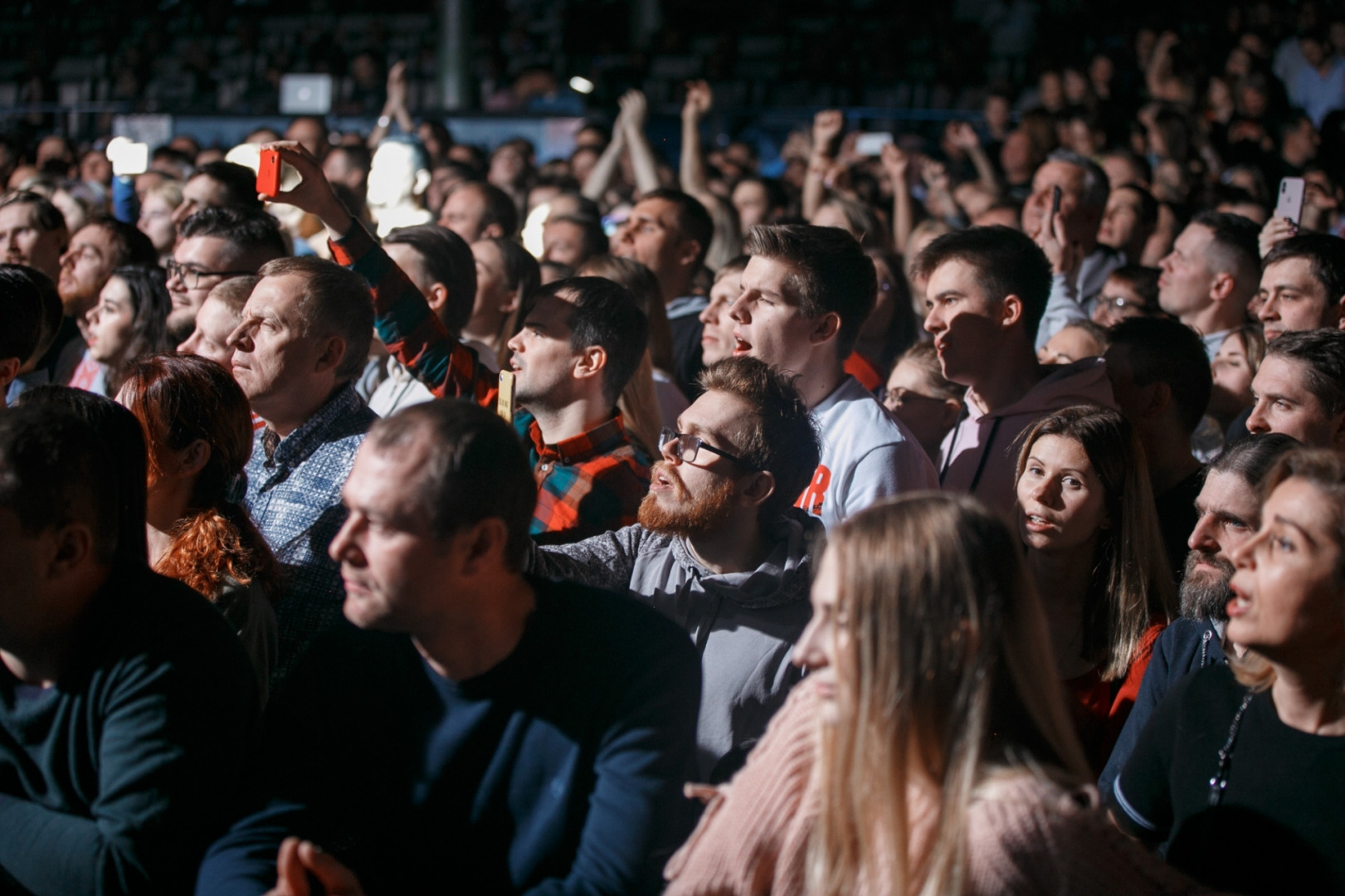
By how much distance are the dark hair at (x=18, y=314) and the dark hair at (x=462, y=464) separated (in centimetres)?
191

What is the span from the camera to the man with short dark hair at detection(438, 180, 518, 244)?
5.67 m

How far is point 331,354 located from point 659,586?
1.06 meters

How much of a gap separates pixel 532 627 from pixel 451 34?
11828 mm

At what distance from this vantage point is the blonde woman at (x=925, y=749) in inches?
60.3

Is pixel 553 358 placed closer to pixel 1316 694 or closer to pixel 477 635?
pixel 477 635

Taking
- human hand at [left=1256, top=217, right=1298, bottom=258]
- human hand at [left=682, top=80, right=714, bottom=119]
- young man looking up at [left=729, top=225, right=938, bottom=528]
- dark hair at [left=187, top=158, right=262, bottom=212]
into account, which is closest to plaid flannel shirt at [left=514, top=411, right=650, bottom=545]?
young man looking up at [left=729, top=225, right=938, bottom=528]

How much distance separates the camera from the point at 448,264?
4012mm

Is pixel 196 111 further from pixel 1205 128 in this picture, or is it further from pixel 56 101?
pixel 1205 128

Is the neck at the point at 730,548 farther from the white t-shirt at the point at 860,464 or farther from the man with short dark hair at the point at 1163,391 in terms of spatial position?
the man with short dark hair at the point at 1163,391

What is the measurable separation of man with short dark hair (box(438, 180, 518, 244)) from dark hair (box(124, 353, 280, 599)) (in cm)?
314

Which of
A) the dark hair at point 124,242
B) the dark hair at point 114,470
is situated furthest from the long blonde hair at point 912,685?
the dark hair at point 124,242

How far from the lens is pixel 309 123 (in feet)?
28.8

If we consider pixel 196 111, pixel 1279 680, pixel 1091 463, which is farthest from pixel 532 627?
pixel 196 111

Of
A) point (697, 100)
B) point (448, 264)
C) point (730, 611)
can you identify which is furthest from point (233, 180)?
point (730, 611)
